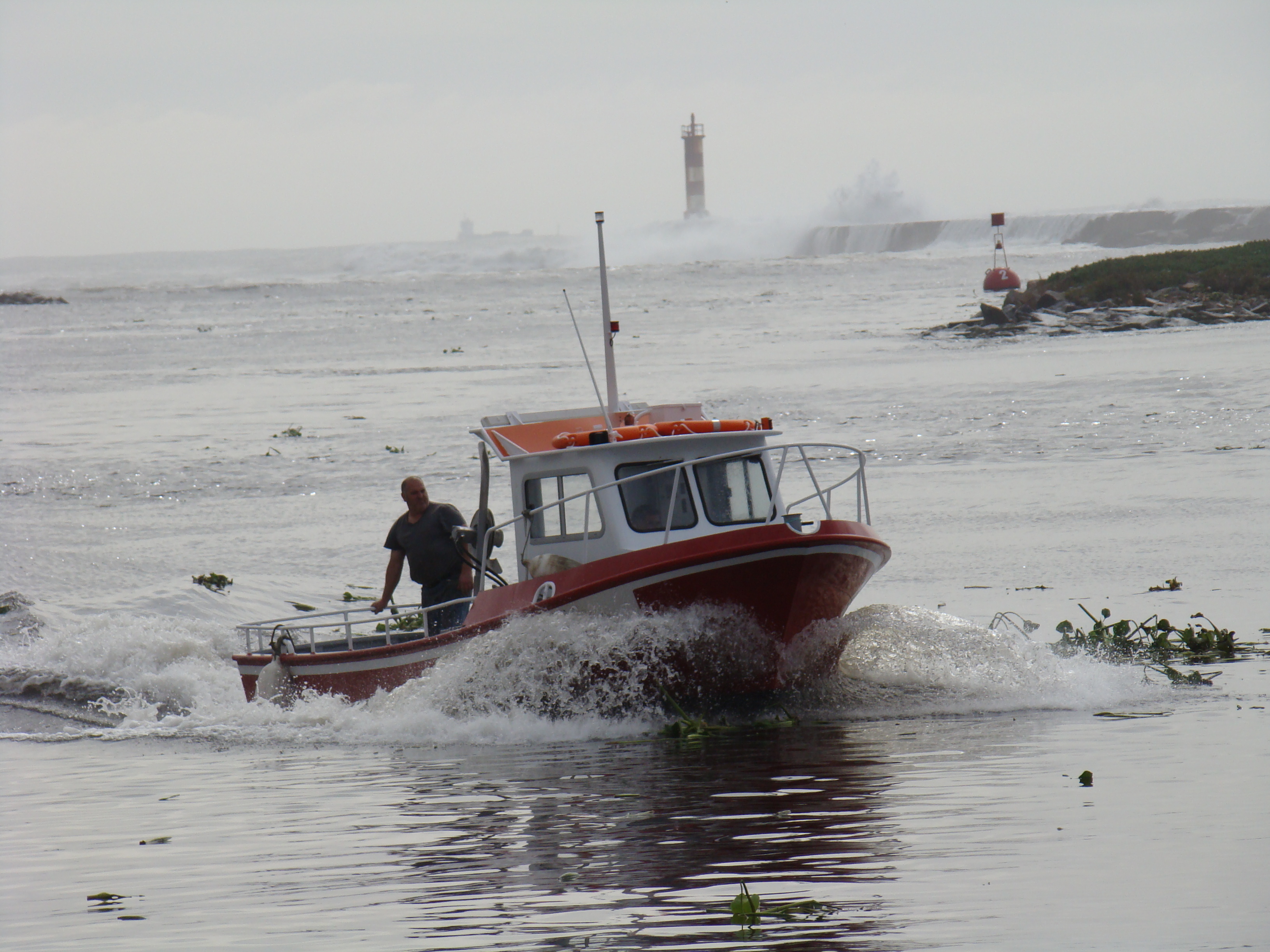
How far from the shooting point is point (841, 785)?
25.6ft

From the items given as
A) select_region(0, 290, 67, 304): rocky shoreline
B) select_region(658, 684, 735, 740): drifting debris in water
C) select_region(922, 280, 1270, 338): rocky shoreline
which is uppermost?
select_region(0, 290, 67, 304): rocky shoreline

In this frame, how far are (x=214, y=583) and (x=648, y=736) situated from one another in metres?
8.70

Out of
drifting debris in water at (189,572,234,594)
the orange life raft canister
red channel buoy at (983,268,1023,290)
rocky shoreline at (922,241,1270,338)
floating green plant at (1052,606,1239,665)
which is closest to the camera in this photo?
the orange life raft canister

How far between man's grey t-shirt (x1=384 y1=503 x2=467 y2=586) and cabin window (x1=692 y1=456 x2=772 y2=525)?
7.59ft

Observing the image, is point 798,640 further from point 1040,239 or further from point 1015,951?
point 1040,239

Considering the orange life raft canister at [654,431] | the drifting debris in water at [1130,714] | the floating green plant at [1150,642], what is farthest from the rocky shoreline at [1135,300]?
the drifting debris in water at [1130,714]

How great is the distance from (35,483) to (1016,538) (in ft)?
55.8

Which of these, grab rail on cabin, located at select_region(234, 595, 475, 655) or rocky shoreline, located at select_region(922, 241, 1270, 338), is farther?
rocky shoreline, located at select_region(922, 241, 1270, 338)

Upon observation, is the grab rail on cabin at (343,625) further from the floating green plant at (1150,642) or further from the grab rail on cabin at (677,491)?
the floating green plant at (1150,642)

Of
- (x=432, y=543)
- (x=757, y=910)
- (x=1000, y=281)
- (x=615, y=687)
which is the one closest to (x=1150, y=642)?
(x=615, y=687)

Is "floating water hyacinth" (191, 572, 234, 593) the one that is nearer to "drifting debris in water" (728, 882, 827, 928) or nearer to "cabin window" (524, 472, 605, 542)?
"cabin window" (524, 472, 605, 542)

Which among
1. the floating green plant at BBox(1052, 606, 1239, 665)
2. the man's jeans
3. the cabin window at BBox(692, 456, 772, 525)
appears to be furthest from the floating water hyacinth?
the floating green plant at BBox(1052, 606, 1239, 665)

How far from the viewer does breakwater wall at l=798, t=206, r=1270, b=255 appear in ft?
382

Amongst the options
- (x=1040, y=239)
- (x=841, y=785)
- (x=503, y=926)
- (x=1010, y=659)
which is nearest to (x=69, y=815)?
(x=503, y=926)
